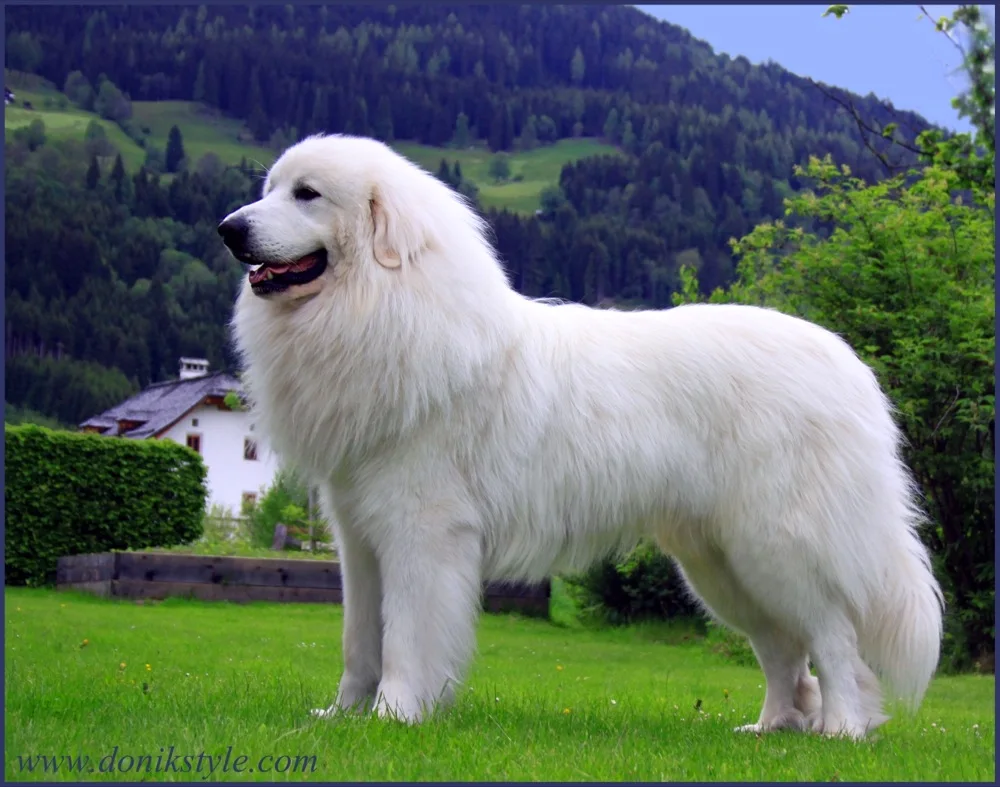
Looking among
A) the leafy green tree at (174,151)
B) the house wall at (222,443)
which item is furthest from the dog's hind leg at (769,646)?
the leafy green tree at (174,151)

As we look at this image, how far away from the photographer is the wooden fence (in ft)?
45.1

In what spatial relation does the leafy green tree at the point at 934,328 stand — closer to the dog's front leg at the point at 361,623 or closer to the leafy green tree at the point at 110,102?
the dog's front leg at the point at 361,623

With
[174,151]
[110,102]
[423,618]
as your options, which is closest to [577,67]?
[174,151]

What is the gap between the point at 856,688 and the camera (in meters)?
4.32

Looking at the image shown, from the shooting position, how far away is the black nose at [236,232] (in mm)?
4055

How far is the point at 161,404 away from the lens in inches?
1372

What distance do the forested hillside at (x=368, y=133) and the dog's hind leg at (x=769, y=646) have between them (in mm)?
17531

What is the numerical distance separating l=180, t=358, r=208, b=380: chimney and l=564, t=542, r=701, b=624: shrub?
89.2 ft

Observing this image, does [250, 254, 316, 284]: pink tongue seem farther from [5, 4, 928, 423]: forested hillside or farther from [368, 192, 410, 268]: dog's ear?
[5, 4, 928, 423]: forested hillside


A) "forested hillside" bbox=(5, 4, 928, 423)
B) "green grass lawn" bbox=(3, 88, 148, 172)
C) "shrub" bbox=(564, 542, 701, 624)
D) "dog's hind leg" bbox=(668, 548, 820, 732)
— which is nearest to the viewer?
"dog's hind leg" bbox=(668, 548, 820, 732)

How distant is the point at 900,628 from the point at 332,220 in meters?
2.81

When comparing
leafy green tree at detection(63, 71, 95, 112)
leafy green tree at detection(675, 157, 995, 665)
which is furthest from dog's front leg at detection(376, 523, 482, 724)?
leafy green tree at detection(63, 71, 95, 112)

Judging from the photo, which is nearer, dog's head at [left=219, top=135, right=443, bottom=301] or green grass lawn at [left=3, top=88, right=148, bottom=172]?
dog's head at [left=219, top=135, right=443, bottom=301]

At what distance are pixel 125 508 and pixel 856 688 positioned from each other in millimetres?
14311
